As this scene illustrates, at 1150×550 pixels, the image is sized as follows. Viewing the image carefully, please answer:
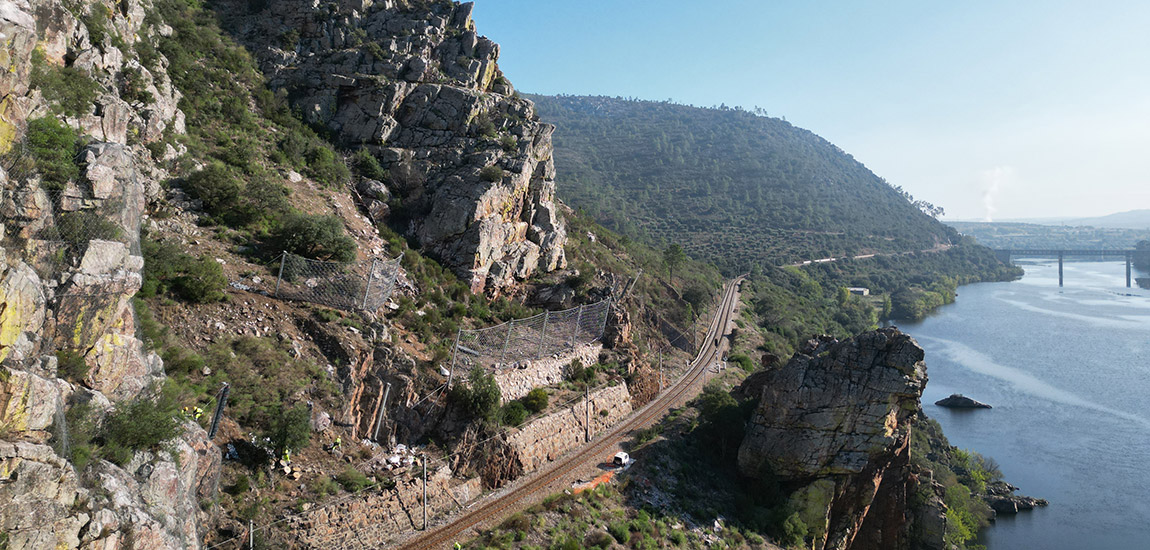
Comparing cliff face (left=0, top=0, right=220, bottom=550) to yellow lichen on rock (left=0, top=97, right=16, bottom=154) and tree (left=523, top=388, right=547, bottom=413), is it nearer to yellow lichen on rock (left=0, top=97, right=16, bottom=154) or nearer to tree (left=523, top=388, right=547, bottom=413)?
yellow lichen on rock (left=0, top=97, right=16, bottom=154)

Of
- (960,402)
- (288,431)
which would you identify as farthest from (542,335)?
(960,402)

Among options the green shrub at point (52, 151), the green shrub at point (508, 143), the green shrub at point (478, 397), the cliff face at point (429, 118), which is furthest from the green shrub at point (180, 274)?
the green shrub at point (508, 143)

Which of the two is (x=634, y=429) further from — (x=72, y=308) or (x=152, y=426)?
(x=72, y=308)

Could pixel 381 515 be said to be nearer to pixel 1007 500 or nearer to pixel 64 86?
pixel 64 86

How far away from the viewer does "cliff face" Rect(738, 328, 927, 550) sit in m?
23.0

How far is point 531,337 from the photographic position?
955 inches

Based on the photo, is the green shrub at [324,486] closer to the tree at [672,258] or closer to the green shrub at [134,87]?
the green shrub at [134,87]

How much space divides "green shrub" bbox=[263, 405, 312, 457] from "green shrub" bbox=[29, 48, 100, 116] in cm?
924

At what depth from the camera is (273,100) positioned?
29000 millimetres

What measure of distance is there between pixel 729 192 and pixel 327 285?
11792 centimetres

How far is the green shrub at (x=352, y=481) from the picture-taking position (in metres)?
14.8

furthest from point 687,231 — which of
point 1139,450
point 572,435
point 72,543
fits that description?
point 72,543

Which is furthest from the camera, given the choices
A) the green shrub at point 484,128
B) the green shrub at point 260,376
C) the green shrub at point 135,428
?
the green shrub at point 484,128

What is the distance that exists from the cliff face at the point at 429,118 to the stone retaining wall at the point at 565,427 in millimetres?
7360
